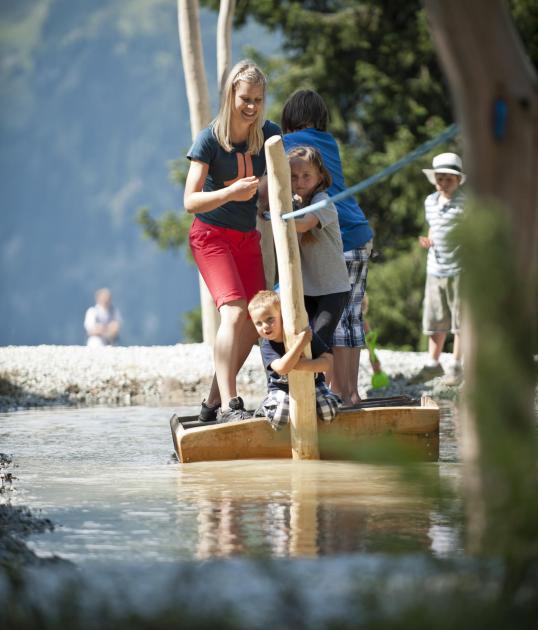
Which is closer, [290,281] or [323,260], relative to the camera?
[290,281]

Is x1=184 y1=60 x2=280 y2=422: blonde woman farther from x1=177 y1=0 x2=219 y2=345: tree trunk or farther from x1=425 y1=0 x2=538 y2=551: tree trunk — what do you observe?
x1=177 y1=0 x2=219 y2=345: tree trunk

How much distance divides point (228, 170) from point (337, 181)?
72 centimetres

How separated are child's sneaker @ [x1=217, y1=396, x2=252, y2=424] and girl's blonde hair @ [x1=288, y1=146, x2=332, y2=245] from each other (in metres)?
0.87

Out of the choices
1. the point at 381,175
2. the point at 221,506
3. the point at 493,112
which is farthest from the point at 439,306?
the point at 493,112

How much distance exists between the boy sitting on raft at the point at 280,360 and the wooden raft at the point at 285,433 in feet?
0.24

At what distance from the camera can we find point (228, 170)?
21.7ft

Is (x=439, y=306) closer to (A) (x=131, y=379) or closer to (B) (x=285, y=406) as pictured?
(A) (x=131, y=379)

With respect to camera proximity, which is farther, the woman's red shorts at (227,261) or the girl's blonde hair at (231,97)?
the woman's red shorts at (227,261)

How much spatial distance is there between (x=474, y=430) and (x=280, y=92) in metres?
15.8

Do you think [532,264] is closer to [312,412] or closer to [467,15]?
[467,15]

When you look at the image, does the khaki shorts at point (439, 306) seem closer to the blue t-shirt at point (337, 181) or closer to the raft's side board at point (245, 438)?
the blue t-shirt at point (337, 181)

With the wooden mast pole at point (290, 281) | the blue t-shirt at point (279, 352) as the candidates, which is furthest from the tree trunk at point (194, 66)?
the wooden mast pole at point (290, 281)

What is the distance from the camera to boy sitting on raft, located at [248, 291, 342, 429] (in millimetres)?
6070

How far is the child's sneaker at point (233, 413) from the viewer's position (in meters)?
6.54
